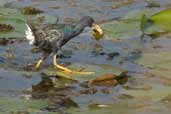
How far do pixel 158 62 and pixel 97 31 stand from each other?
1178 mm

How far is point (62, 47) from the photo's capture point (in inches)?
332

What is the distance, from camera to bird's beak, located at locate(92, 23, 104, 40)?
806 cm

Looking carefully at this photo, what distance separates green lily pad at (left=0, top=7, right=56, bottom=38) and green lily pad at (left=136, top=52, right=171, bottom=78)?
1555 millimetres

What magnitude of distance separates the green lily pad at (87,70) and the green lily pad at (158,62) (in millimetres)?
376

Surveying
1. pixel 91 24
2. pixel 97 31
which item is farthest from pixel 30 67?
pixel 97 31

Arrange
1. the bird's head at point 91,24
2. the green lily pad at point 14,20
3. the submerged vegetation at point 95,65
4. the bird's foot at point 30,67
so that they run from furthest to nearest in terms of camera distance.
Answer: the green lily pad at point 14,20, the bird's head at point 91,24, the bird's foot at point 30,67, the submerged vegetation at point 95,65

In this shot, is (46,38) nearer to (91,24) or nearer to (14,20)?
(91,24)

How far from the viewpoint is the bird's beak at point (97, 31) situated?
806 cm

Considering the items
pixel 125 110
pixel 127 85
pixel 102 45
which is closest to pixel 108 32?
pixel 102 45

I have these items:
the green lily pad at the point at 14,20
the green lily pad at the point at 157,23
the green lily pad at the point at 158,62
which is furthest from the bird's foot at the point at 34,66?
the green lily pad at the point at 157,23

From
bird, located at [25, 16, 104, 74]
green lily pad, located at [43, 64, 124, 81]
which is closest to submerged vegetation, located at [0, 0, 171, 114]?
green lily pad, located at [43, 64, 124, 81]

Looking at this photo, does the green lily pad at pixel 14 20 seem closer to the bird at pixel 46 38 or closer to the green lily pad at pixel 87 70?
the bird at pixel 46 38

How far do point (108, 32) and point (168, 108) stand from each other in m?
2.45

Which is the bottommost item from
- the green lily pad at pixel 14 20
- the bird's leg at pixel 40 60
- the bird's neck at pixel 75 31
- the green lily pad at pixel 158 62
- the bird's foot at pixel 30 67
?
the bird's foot at pixel 30 67
